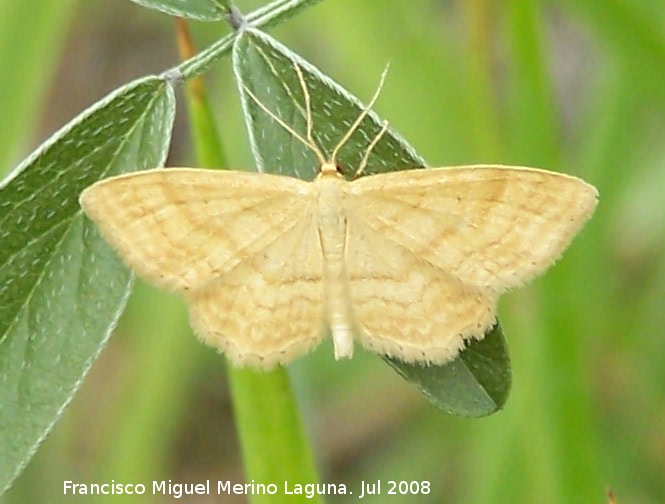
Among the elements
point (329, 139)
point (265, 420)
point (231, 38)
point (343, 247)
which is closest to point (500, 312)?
Answer: point (343, 247)

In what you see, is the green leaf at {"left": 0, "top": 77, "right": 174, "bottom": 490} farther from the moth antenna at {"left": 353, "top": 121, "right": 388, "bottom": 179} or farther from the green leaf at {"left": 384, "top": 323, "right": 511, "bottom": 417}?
the green leaf at {"left": 384, "top": 323, "right": 511, "bottom": 417}

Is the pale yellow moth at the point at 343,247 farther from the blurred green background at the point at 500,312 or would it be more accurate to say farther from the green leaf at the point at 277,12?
the blurred green background at the point at 500,312

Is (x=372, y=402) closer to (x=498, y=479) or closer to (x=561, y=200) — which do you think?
(x=498, y=479)

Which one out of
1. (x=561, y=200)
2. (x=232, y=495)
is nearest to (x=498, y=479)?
(x=561, y=200)

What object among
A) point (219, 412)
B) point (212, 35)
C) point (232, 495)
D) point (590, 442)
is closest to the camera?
point (590, 442)

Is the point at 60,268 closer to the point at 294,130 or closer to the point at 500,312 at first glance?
the point at 294,130

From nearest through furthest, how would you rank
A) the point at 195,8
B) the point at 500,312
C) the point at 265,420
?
the point at 195,8 → the point at 265,420 → the point at 500,312
